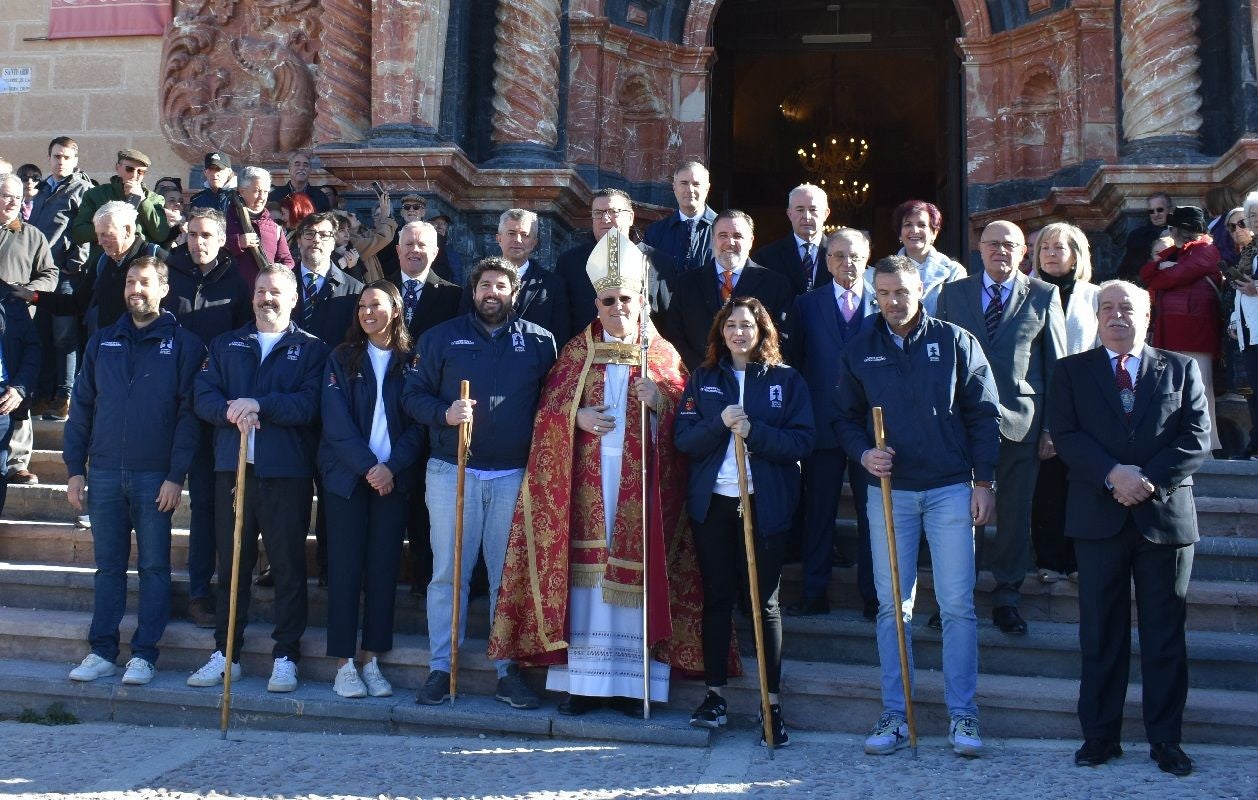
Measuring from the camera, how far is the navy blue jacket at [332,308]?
6.66m

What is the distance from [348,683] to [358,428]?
45.6 inches

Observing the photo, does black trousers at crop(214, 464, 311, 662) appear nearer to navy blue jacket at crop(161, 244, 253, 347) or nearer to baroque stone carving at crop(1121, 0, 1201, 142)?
navy blue jacket at crop(161, 244, 253, 347)

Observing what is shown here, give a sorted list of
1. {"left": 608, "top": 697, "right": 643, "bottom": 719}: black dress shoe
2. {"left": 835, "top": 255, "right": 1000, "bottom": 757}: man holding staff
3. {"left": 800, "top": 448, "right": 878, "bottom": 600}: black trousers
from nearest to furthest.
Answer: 1. {"left": 835, "top": 255, "right": 1000, "bottom": 757}: man holding staff
2. {"left": 608, "top": 697, "right": 643, "bottom": 719}: black dress shoe
3. {"left": 800, "top": 448, "right": 878, "bottom": 600}: black trousers

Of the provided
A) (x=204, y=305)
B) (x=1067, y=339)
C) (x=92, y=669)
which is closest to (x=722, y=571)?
(x=1067, y=339)

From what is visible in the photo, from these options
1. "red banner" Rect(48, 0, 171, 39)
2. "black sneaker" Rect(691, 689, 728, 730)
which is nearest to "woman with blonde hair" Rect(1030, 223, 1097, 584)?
"black sneaker" Rect(691, 689, 728, 730)

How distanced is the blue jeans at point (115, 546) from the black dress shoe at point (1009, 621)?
388cm

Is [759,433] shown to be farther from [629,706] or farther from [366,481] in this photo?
[366,481]

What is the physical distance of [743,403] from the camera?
5480 millimetres

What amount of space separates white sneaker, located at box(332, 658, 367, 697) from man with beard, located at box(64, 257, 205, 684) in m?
0.83

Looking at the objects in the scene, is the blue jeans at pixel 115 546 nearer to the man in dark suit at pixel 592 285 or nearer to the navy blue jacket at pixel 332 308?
the navy blue jacket at pixel 332 308

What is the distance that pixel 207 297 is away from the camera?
6719 mm

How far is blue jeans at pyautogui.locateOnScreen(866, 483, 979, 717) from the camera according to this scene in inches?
202

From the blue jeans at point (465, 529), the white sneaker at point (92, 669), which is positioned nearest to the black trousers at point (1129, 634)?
the blue jeans at point (465, 529)

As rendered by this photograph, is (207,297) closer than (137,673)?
No
